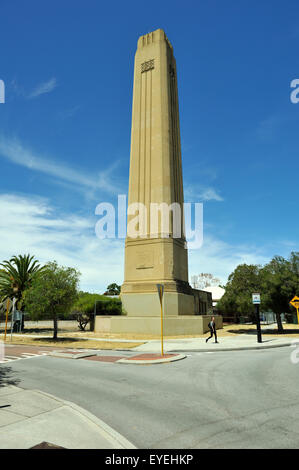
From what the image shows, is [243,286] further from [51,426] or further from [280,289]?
[51,426]

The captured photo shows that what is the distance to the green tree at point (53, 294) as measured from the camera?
87.3ft

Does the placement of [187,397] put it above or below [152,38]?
below

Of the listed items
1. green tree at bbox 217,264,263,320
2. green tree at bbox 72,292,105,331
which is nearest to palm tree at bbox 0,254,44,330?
green tree at bbox 72,292,105,331

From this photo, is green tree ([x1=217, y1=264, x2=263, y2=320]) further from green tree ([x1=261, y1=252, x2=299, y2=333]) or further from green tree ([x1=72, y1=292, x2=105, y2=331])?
green tree ([x1=72, y1=292, x2=105, y2=331])

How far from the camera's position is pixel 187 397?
8.07 metres

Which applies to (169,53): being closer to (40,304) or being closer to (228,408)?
(40,304)

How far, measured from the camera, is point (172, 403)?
24.7ft

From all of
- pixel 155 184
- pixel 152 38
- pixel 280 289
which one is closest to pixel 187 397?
pixel 280 289

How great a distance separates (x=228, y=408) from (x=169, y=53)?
4843cm

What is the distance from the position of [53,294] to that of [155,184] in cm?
1819

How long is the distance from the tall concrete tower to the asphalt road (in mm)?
20201

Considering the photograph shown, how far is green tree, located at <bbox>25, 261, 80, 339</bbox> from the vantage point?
2661cm

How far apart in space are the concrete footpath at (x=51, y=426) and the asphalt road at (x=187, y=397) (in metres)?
0.41
